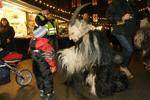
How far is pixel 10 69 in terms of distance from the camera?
11203 mm

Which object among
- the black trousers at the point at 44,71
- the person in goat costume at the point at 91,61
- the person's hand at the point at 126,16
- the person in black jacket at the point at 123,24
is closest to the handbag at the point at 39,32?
the black trousers at the point at 44,71

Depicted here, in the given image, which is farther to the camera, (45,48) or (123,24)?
(123,24)

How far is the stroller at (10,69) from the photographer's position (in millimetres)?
10883

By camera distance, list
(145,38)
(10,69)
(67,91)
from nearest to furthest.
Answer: (67,91) → (10,69) → (145,38)

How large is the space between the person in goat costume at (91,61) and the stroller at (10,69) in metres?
1.82

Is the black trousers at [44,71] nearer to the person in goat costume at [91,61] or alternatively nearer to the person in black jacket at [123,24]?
the person in goat costume at [91,61]

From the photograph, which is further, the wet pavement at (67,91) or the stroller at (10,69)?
the stroller at (10,69)

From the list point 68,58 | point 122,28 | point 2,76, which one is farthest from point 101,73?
point 2,76

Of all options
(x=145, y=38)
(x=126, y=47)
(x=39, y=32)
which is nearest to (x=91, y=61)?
(x=39, y=32)

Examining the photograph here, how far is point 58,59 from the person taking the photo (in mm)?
9883

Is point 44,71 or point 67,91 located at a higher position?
point 44,71

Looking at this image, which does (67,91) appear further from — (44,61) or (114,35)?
(114,35)

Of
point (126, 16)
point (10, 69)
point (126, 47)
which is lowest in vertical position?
point (10, 69)

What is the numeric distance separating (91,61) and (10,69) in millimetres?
2802
